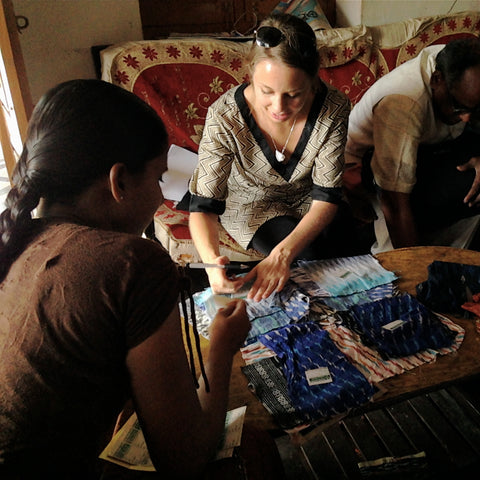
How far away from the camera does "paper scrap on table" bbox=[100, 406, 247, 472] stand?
30.1 inches

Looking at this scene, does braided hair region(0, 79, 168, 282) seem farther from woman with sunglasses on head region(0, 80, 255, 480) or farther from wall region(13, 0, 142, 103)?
wall region(13, 0, 142, 103)

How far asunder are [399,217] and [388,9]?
79.1 inches

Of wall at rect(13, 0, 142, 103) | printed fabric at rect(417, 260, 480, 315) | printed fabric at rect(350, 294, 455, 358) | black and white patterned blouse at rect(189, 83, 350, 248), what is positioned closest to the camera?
printed fabric at rect(350, 294, 455, 358)

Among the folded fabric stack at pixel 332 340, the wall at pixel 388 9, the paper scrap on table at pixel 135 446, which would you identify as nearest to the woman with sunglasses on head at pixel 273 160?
the folded fabric stack at pixel 332 340

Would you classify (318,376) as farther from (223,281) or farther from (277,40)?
(277,40)

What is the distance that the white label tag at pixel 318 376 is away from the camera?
3.24 feet

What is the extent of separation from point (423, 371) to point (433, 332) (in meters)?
0.13

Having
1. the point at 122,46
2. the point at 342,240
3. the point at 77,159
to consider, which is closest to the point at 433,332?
the point at 342,240

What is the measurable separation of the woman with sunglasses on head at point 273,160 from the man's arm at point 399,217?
0.31 m

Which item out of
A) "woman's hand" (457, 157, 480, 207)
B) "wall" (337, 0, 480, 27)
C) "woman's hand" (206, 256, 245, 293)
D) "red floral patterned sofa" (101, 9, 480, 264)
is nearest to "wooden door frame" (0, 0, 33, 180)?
"red floral patterned sofa" (101, 9, 480, 264)

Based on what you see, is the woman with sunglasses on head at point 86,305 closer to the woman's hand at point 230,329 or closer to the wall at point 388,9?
the woman's hand at point 230,329

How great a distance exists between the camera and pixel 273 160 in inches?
62.2

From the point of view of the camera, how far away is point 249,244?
176cm

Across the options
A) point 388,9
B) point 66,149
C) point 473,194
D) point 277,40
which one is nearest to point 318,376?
point 66,149
